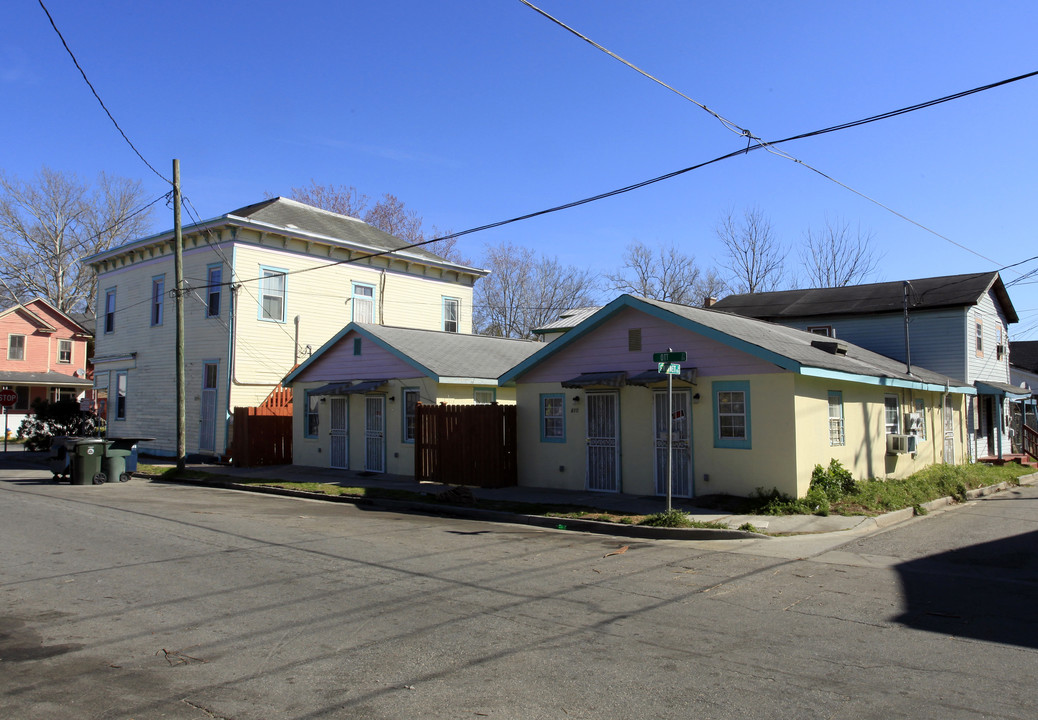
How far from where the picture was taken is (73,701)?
4.86 metres

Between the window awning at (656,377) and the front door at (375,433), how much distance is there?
8345 millimetres

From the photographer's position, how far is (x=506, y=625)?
6.57 m

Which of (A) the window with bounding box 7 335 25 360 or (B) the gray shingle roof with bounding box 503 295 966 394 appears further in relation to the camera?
(A) the window with bounding box 7 335 25 360

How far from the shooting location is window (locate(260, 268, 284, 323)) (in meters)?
26.4

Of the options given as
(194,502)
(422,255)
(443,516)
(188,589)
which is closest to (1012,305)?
(422,255)

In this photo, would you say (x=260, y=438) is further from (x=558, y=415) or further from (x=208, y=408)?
(x=558, y=415)

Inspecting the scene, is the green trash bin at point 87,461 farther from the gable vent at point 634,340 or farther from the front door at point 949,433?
the front door at point 949,433

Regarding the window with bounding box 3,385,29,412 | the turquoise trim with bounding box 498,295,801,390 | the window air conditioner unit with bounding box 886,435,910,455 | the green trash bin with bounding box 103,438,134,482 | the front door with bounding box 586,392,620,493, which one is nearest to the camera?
the turquoise trim with bounding box 498,295,801,390

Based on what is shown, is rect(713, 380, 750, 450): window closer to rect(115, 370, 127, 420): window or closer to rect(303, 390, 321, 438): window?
rect(303, 390, 321, 438): window

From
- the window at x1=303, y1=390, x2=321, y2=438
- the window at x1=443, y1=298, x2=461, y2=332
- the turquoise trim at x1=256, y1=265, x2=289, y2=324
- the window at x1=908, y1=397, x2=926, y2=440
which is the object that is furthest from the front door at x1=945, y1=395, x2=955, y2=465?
the turquoise trim at x1=256, y1=265, x2=289, y2=324

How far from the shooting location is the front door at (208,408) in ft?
85.9

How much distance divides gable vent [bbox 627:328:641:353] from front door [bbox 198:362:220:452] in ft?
52.9

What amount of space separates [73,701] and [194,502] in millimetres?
11735

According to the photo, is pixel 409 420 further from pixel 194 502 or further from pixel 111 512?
pixel 111 512
